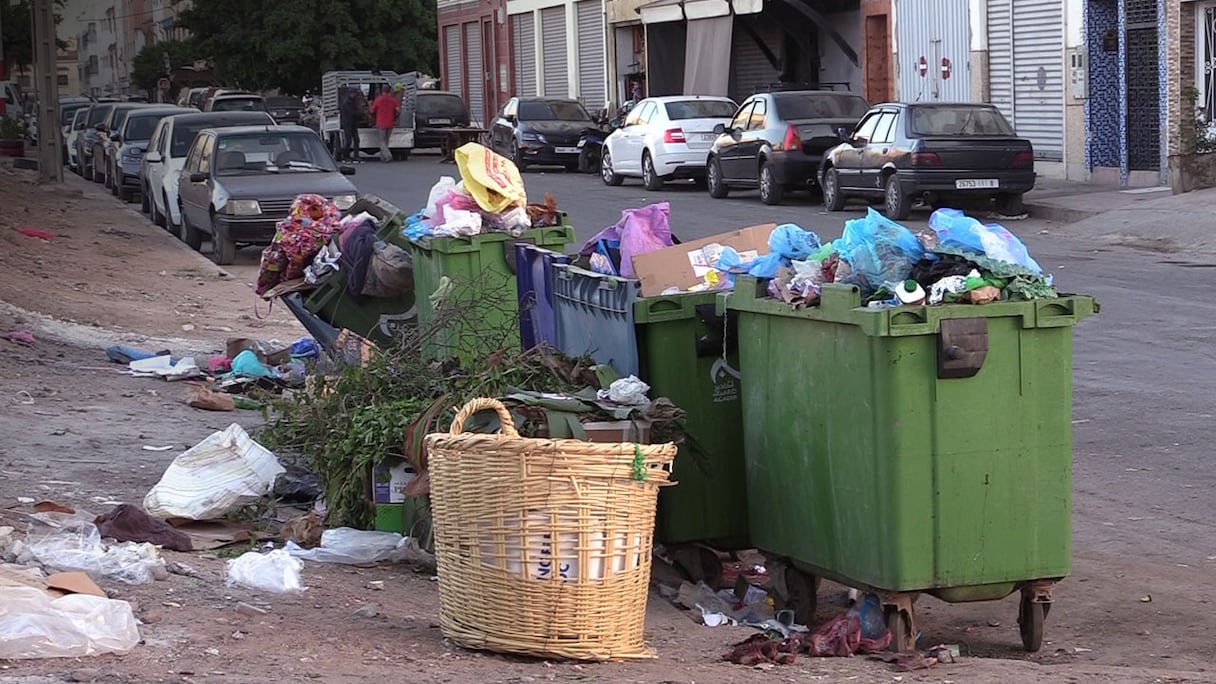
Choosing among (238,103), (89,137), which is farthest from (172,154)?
(238,103)

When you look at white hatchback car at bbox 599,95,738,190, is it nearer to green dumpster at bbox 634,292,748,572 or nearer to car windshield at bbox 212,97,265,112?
car windshield at bbox 212,97,265,112

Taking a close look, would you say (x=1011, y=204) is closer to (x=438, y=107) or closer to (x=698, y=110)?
(x=698, y=110)

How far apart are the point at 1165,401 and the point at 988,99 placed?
20043 millimetres

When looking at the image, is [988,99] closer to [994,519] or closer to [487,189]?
[487,189]

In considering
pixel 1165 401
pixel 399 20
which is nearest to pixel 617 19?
pixel 399 20

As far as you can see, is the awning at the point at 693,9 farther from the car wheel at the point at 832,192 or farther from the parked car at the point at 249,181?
the parked car at the point at 249,181

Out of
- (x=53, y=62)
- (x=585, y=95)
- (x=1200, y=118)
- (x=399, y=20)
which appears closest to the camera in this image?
(x=1200, y=118)

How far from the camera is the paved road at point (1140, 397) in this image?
7547 mm

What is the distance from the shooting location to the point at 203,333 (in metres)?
14.6

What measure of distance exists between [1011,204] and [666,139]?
772 centimetres

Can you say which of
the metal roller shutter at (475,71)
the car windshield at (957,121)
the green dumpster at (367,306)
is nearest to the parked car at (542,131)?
the car windshield at (957,121)

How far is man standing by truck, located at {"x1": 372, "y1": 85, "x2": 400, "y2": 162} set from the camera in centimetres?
4166

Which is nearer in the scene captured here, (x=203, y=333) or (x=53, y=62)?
(x=203, y=333)

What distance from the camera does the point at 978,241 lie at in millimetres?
5785
